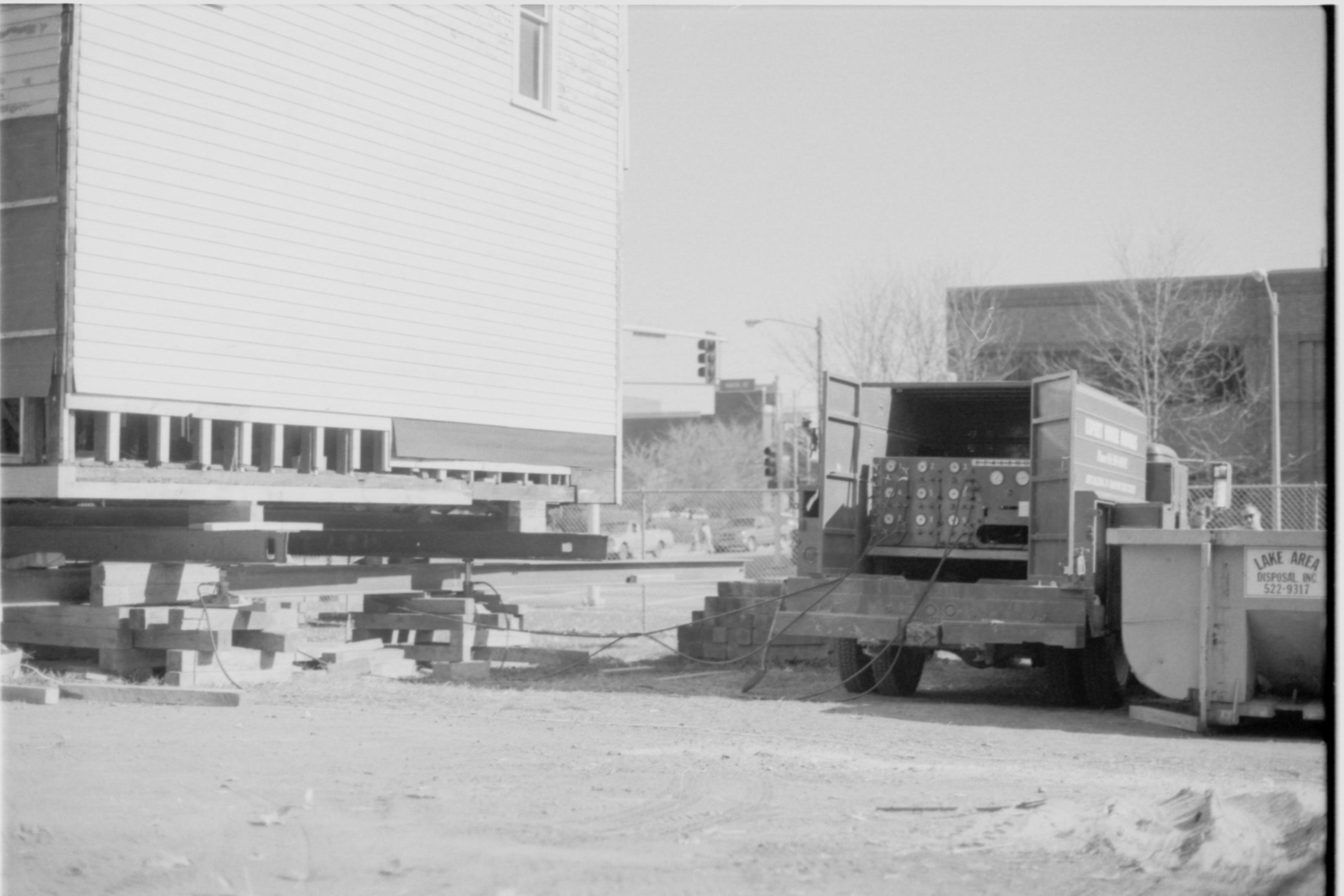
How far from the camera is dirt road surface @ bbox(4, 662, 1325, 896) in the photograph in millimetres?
5695

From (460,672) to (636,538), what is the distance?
1125 inches

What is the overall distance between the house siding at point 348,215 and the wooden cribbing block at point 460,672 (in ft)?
7.96

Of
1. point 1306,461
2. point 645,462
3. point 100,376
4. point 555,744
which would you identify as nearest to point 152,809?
point 555,744

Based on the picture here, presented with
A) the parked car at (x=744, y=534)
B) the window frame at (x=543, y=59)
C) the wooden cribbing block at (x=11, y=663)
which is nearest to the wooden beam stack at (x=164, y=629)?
the wooden cribbing block at (x=11, y=663)

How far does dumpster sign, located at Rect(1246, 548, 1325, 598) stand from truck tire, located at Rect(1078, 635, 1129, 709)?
6.44ft

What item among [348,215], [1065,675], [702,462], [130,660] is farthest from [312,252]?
[702,462]

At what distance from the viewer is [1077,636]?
35.4 ft

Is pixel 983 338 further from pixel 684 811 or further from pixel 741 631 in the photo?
pixel 684 811

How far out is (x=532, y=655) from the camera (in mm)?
14562

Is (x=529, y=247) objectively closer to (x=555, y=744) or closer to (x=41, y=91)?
(x=41, y=91)

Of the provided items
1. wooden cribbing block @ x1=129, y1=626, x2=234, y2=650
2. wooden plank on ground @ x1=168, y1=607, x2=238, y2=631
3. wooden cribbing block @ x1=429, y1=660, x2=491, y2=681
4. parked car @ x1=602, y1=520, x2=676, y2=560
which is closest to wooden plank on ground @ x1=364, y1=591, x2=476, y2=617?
wooden cribbing block @ x1=429, y1=660, x2=491, y2=681

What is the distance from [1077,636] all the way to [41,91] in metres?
8.95

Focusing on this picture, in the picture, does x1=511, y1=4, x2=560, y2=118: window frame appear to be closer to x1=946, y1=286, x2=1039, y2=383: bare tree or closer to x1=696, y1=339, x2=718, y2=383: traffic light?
x1=946, y1=286, x2=1039, y2=383: bare tree

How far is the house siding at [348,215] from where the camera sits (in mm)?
10953
